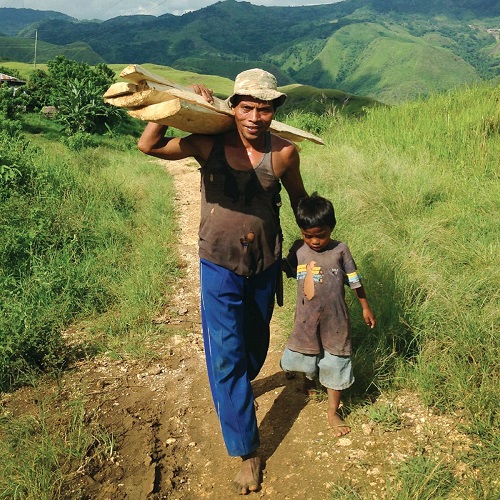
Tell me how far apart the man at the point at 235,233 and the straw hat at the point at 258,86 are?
0.05 feet

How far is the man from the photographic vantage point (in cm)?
209

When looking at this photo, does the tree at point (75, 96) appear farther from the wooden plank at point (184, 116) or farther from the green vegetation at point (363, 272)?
the wooden plank at point (184, 116)

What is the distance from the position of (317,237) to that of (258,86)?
0.75 m

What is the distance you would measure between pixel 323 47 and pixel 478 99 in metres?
199

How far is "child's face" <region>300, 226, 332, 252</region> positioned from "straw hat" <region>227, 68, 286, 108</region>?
620 mm

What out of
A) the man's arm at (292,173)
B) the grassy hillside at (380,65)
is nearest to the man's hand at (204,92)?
the man's arm at (292,173)

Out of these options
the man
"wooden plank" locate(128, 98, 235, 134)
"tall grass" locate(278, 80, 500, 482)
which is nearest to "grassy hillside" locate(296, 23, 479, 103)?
"tall grass" locate(278, 80, 500, 482)

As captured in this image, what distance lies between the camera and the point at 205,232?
2.17 m

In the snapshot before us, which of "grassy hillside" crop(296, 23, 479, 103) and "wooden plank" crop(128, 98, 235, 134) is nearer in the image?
"wooden plank" crop(128, 98, 235, 134)

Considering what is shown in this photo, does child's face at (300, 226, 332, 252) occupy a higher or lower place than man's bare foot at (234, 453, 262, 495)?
higher

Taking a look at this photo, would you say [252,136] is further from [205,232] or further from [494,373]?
[494,373]

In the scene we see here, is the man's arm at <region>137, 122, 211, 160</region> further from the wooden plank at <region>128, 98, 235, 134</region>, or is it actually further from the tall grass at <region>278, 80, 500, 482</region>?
the tall grass at <region>278, 80, 500, 482</region>

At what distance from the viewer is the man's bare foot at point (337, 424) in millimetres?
2461

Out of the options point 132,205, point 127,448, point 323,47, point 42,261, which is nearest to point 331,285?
point 127,448
